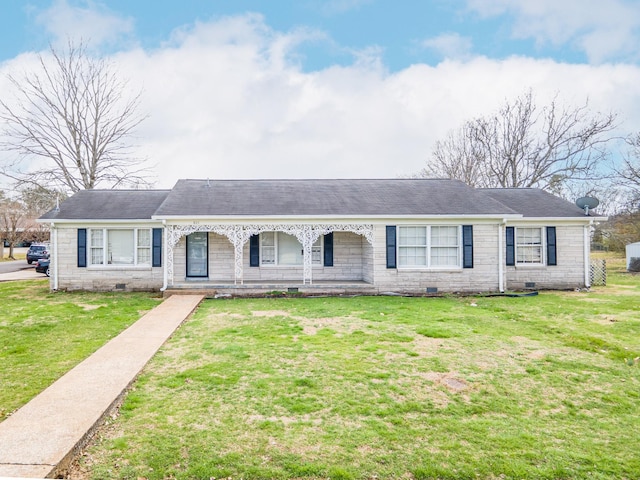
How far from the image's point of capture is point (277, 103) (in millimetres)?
21141

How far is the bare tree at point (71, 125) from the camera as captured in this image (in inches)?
898

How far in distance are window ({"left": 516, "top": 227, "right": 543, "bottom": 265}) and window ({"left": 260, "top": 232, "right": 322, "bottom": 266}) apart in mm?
7546

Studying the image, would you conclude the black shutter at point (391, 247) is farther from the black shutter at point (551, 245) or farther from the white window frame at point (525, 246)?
the black shutter at point (551, 245)

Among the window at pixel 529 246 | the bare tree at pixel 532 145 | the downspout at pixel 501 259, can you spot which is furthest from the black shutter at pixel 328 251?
the bare tree at pixel 532 145

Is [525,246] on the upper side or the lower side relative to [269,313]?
upper

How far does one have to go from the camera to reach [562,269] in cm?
1404

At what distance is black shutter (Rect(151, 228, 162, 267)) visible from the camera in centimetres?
1360

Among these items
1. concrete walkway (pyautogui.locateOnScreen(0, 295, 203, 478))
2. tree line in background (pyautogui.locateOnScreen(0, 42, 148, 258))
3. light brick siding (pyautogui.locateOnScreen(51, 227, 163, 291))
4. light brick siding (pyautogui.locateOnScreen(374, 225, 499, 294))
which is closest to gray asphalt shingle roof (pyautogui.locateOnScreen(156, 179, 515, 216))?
light brick siding (pyautogui.locateOnScreen(374, 225, 499, 294))

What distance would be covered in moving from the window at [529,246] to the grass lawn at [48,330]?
1298 cm

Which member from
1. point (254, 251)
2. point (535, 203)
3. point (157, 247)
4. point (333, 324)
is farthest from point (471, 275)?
point (157, 247)

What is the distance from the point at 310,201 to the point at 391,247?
3534mm

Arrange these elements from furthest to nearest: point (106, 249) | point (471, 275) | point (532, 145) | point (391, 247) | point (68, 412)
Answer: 1. point (532, 145)
2. point (106, 249)
3. point (471, 275)
4. point (391, 247)
5. point (68, 412)

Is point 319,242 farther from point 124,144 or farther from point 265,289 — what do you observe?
point 124,144

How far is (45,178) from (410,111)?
23741 mm
